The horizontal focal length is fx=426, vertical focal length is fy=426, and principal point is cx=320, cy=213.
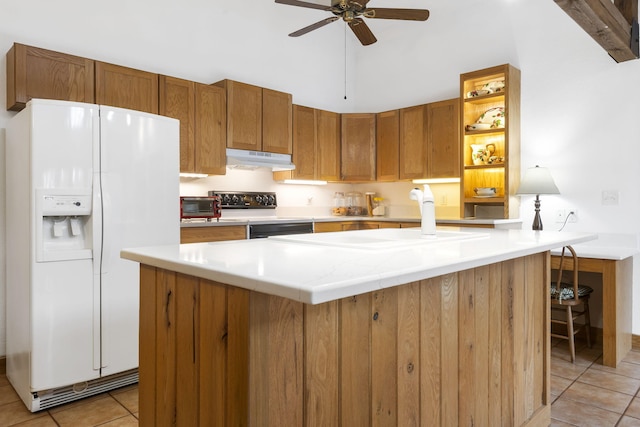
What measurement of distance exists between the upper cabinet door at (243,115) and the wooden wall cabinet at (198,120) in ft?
0.22

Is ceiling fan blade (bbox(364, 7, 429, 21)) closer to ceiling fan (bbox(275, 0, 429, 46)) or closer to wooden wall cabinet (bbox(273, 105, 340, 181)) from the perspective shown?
ceiling fan (bbox(275, 0, 429, 46))

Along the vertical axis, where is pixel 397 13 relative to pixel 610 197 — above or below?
above

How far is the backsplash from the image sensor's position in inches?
169

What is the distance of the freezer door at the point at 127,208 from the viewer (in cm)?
257

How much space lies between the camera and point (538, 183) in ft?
12.1

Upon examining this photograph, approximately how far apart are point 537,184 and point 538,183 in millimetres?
12

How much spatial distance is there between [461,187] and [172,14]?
325 cm

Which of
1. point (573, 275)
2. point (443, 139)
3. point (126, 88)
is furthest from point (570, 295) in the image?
point (126, 88)

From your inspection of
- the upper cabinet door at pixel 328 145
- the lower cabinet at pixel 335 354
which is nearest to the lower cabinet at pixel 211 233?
the upper cabinet door at pixel 328 145

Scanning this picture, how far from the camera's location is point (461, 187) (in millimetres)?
4320

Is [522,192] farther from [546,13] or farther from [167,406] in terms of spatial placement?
[167,406]

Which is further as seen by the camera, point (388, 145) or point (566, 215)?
point (388, 145)

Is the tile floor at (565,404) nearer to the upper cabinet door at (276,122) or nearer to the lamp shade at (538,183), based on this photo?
the lamp shade at (538,183)

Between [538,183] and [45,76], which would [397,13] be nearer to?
[538,183]
